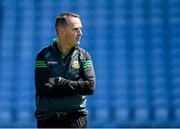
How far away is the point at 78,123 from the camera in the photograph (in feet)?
7.69

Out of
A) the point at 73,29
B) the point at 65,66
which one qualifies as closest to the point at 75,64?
the point at 65,66

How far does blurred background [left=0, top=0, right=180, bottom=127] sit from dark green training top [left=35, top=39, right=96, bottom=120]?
5.25m

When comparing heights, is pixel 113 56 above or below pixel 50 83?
below

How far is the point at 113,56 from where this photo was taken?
8.77 meters

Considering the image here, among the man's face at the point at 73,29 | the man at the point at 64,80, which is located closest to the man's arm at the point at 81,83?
the man at the point at 64,80

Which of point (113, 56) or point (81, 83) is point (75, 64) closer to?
point (81, 83)

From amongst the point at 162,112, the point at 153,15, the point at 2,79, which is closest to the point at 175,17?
the point at 153,15

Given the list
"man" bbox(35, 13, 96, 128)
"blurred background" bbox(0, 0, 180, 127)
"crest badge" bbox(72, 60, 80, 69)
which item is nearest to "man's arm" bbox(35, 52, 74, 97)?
"man" bbox(35, 13, 96, 128)

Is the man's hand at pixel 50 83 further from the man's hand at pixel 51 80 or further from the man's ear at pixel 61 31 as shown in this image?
the man's ear at pixel 61 31

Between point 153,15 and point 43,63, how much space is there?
22.4 feet

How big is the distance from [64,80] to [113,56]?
646 cm

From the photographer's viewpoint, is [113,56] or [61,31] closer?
[61,31]

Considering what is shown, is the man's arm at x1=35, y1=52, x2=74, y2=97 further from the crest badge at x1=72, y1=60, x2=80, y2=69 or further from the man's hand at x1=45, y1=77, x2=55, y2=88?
the crest badge at x1=72, y1=60, x2=80, y2=69

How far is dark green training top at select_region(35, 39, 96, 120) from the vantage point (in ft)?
7.66
